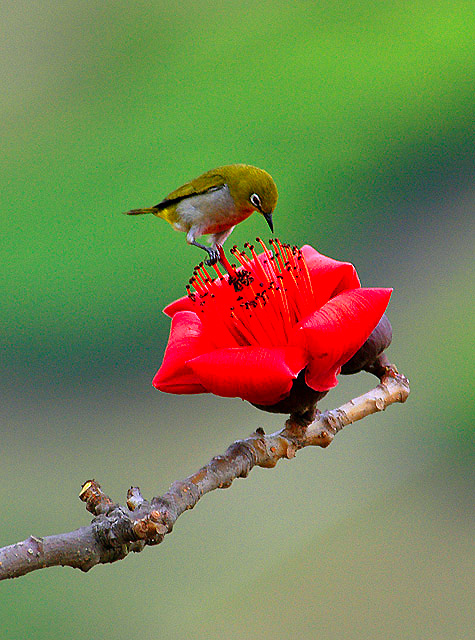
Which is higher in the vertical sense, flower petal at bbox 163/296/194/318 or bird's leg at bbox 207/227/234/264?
bird's leg at bbox 207/227/234/264

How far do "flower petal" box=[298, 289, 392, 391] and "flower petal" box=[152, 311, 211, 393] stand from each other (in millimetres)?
74

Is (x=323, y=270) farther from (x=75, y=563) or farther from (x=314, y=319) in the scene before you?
(x=75, y=563)

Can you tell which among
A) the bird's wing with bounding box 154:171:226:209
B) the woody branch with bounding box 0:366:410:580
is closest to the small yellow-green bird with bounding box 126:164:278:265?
the bird's wing with bounding box 154:171:226:209

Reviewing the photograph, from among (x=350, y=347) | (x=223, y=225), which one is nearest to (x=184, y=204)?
(x=223, y=225)

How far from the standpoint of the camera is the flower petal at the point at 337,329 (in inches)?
15.9

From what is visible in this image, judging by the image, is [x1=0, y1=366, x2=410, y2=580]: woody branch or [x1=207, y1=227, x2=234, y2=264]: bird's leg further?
[x1=207, y1=227, x2=234, y2=264]: bird's leg

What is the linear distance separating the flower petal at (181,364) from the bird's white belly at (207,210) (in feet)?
0.23

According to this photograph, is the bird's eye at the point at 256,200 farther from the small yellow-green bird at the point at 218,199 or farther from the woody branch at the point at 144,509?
the woody branch at the point at 144,509

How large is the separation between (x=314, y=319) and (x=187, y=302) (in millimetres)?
128

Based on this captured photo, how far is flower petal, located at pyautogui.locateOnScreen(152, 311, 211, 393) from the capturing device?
0.45 metres

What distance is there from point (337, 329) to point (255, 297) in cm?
6

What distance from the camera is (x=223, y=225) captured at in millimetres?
494

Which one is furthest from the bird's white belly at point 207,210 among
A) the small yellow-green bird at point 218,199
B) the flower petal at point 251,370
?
the flower petal at point 251,370

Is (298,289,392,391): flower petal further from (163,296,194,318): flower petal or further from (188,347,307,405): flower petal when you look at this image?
(163,296,194,318): flower petal
